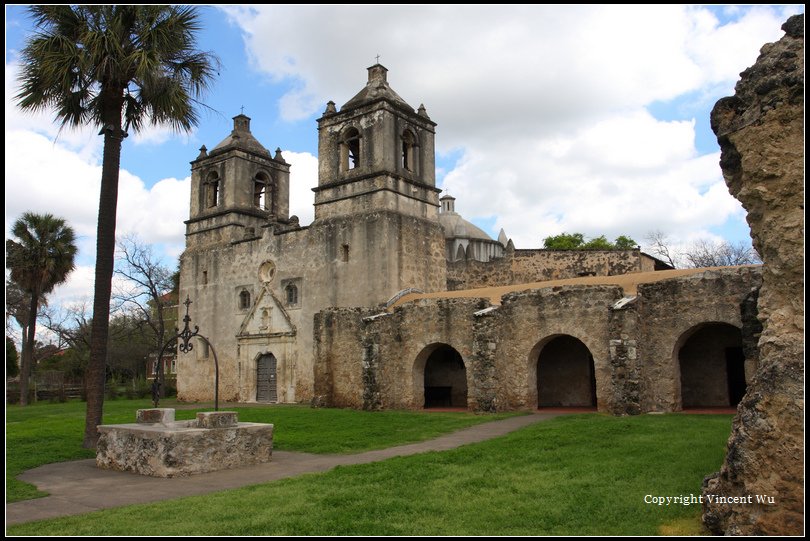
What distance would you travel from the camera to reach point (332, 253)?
2584cm

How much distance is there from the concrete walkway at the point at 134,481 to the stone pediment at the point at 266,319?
15159 millimetres

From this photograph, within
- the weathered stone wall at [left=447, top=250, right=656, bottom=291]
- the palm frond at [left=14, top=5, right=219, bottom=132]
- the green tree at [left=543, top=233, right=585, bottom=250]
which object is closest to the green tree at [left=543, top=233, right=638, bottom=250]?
the green tree at [left=543, top=233, right=585, bottom=250]

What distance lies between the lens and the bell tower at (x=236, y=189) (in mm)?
30844

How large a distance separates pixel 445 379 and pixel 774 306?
1889 cm

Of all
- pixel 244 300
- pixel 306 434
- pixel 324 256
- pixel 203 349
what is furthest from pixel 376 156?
pixel 306 434

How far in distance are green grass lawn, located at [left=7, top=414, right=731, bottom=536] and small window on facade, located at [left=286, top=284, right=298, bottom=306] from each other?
17.3 m

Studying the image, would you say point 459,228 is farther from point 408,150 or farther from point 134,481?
point 134,481

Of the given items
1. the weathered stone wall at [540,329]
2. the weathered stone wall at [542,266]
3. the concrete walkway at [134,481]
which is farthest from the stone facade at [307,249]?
the concrete walkway at [134,481]

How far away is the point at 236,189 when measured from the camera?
30.8 metres

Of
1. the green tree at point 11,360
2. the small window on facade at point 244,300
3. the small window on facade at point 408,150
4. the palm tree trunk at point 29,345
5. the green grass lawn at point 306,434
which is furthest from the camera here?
the green tree at point 11,360

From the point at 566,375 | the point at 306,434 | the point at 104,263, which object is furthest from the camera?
the point at 566,375

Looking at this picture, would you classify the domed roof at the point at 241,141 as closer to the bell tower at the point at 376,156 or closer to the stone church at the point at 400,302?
the stone church at the point at 400,302

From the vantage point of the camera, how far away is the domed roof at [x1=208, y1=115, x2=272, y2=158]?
31.5 m

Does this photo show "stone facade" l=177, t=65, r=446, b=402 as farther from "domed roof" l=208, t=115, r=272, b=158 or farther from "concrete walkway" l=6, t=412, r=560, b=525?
"concrete walkway" l=6, t=412, r=560, b=525
